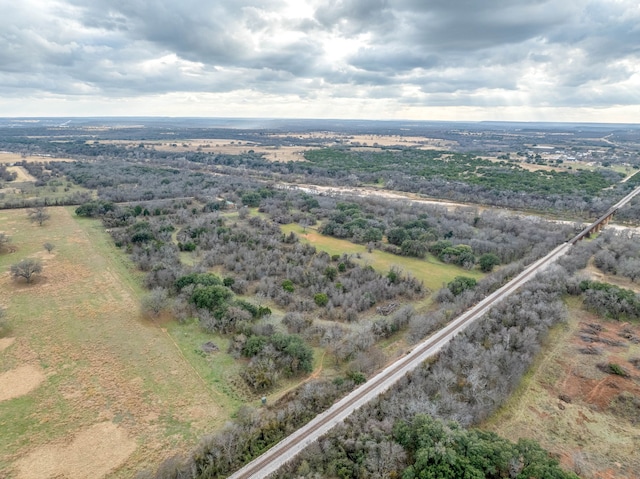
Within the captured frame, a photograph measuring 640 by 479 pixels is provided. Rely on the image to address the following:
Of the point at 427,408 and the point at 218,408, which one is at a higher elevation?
the point at 427,408

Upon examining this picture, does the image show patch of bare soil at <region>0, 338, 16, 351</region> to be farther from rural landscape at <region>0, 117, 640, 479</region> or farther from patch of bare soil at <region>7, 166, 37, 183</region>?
patch of bare soil at <region>7, 166, 37, 183</region>

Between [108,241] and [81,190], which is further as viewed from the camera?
[81,190]

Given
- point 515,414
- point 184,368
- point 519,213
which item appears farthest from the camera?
point 519,213

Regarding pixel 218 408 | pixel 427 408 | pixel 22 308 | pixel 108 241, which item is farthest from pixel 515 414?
pixel 108 241

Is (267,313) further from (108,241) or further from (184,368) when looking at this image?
(108,241)

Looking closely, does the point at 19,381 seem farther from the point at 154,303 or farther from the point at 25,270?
the point at 25,270

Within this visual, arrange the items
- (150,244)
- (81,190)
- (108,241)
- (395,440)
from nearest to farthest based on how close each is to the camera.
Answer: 1. (395,440)
2. (150,244)
3. (108,241)
4. (81,190)

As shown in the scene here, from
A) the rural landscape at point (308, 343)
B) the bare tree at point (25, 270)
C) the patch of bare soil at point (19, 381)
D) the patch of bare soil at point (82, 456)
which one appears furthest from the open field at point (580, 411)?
the bare tree at point (25, 270)

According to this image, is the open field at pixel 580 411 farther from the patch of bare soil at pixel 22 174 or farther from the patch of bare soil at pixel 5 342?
the patch of bare soil at pixel 22 174
